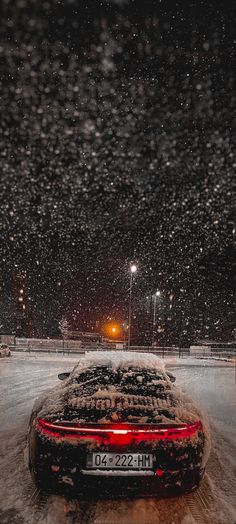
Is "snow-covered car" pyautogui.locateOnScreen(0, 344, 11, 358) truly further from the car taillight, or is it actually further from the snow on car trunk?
the car taillight

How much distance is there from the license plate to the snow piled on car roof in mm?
1534

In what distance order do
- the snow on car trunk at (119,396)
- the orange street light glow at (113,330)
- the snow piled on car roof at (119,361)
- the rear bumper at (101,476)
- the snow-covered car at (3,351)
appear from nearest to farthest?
the rear bumper at (101,476), the snow on car trunk at (119,396), the snow piled on car roof at (119,361), the snow-covered car at (3,351), the orange street light glow at (113,330)

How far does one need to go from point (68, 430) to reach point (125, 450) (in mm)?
530

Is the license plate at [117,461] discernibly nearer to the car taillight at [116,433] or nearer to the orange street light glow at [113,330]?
the car taillight at [116,433]

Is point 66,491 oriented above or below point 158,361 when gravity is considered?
below

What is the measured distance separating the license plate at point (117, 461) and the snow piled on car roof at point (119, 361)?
1.53 m

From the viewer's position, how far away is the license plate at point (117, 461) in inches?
122

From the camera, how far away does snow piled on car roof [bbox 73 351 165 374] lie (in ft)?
15.5

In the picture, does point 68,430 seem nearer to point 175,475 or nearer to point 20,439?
point 175,475

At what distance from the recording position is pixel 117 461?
3.11 meters

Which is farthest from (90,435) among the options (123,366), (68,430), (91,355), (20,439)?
(20,439)

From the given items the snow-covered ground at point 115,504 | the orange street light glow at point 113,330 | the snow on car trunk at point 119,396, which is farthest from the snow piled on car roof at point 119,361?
the orange street light glow at point 113,330

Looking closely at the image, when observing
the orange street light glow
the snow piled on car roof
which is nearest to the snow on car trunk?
the snow piled on car roof

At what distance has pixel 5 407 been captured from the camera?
7.88 meters
